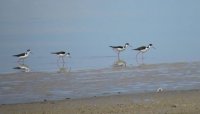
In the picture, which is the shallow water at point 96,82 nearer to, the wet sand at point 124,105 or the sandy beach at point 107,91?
the sandy beach at point 107,91

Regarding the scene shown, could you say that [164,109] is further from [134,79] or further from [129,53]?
[129,53]

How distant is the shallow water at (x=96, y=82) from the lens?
1445 centimetres

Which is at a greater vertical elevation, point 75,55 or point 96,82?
point 75,55

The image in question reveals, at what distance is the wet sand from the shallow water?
1.04 metres

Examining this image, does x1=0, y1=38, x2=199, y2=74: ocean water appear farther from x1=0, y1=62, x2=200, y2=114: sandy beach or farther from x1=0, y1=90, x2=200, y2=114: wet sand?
x1=0, y1=90, x2=200, y2=114: wet sand

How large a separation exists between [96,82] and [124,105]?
5191 mm

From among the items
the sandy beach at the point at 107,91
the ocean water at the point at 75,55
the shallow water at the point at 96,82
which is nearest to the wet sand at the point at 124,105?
the sandy beach at the point at 107,91

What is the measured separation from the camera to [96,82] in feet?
54.5

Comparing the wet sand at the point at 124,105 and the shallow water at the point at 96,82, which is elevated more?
the shallow water at the point at 96,82

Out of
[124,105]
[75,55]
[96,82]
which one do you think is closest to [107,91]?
[96,82]

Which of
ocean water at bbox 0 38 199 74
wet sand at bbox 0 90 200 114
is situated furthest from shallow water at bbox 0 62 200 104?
ocean water at bbox 0 38 199 74

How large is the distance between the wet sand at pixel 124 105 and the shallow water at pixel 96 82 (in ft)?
3.42

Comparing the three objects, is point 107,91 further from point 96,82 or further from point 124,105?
point 124,105

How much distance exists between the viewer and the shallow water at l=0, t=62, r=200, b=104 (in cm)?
1445
